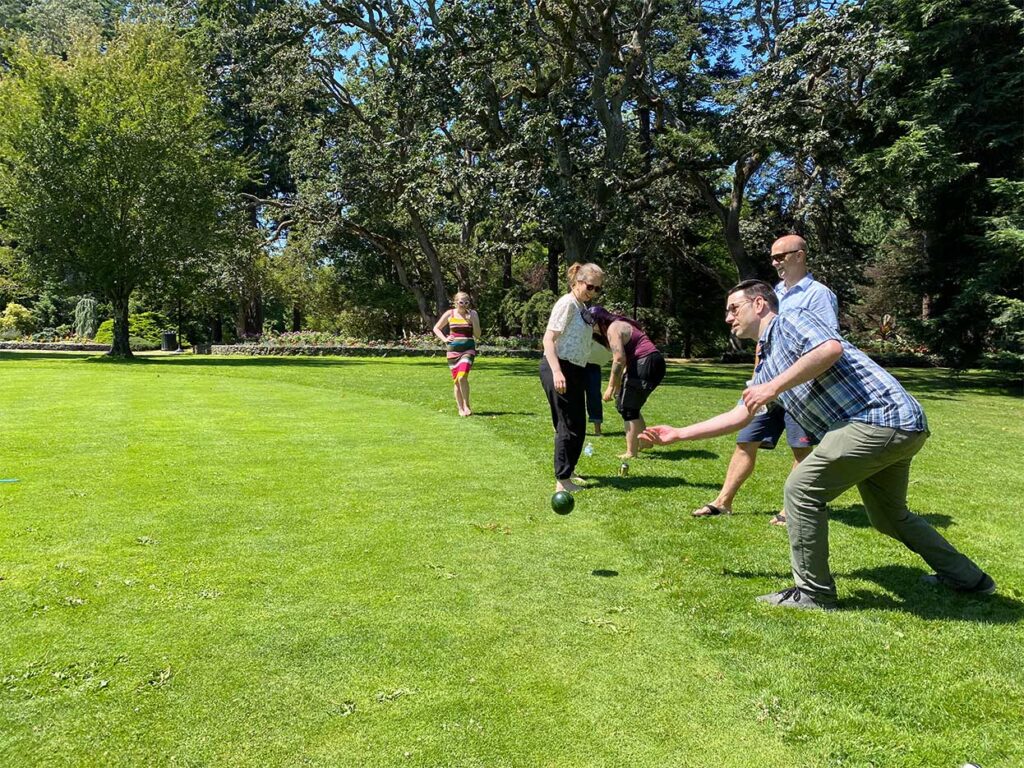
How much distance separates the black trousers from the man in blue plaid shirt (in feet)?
7.79

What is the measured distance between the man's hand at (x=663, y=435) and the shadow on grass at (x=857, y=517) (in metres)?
2.79

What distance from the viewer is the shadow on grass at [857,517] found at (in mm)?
5988

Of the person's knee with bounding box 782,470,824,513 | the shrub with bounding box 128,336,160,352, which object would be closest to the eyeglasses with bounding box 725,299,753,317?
the person's knee with bounding box 782,470,824,513

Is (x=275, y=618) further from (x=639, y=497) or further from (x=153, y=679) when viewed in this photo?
(x=639, y=497)

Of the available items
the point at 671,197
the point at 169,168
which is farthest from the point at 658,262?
the point at 169,168

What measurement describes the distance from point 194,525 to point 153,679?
2412mm

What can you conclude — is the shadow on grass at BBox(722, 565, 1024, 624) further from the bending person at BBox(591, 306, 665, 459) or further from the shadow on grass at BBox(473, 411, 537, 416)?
the shadow on grass at BBox(473, 411, 537, 416)

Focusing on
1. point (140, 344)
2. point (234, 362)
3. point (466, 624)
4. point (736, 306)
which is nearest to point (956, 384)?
point (736, 306)

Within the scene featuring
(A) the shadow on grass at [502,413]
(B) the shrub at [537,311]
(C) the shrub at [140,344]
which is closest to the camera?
(A) the shadow on grass at [502,413]

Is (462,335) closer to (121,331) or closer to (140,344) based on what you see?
(121,331)

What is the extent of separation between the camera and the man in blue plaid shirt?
3816 millimetres

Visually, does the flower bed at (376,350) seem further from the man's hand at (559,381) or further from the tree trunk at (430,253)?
the man's hand at (559,381)

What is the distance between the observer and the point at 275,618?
3.91m

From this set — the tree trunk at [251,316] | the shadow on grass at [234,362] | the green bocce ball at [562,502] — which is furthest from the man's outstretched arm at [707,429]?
the tree trunk at [251,316]
